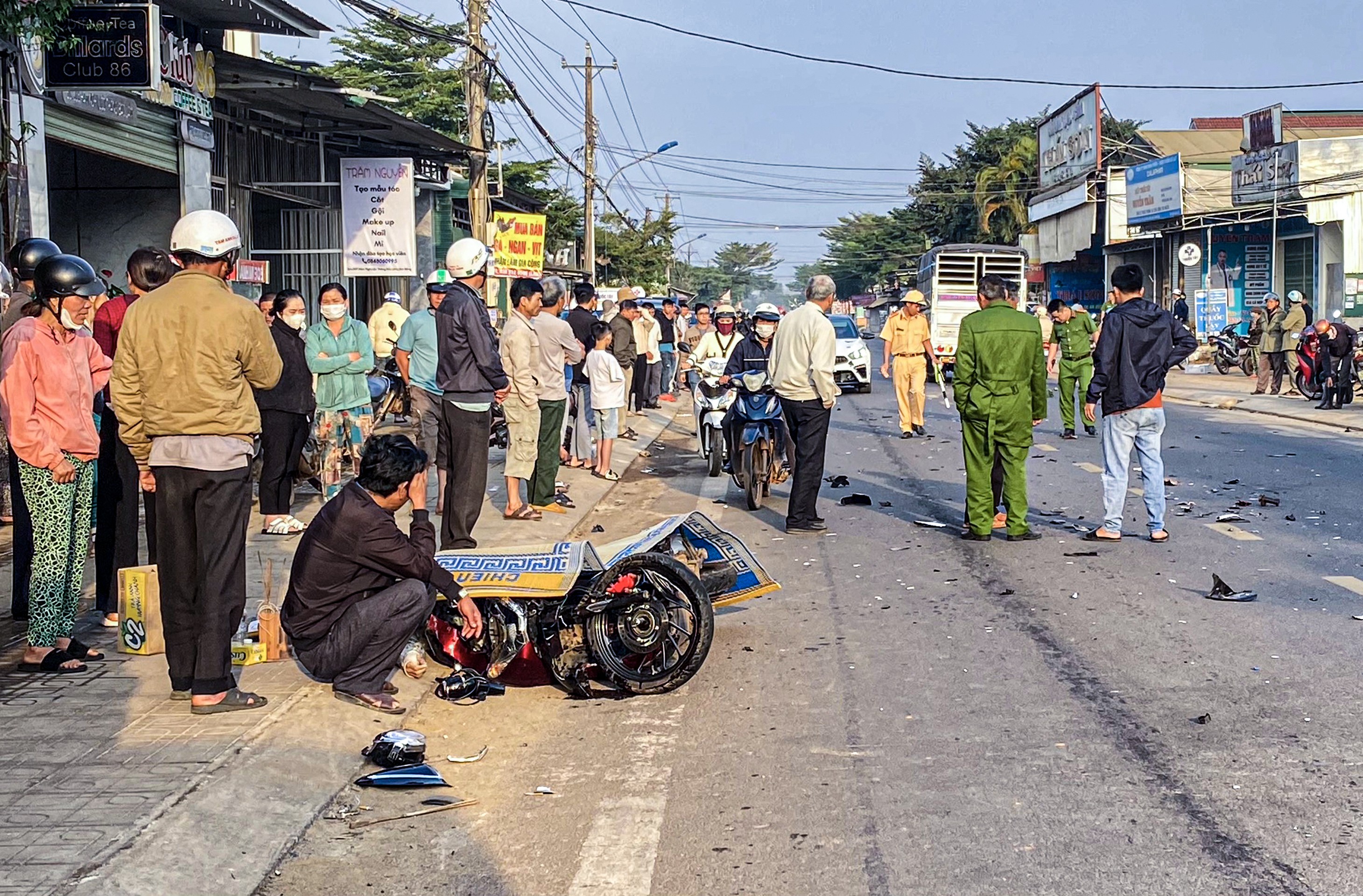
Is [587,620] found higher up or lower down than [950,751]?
higher up

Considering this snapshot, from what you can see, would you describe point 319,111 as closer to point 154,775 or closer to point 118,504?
point 118,504

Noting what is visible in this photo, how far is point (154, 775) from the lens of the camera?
17.0 feet

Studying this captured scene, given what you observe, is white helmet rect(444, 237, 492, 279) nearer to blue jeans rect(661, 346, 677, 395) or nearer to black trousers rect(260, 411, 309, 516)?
black trousers rect(260, 411, 309, 516)

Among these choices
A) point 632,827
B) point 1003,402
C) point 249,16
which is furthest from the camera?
point 249,16

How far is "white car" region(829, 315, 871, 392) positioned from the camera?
28406mm

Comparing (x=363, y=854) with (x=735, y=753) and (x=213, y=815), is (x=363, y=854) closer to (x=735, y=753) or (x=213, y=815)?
(x=213, y=815)

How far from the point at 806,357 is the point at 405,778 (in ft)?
21.4

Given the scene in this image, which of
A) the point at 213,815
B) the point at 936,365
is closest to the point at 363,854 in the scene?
the point at 213,815

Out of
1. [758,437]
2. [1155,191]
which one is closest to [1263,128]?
[1155,191]

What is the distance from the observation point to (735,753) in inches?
221

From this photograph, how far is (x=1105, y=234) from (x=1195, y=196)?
12.8 feet

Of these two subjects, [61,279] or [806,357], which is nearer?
[61,279]

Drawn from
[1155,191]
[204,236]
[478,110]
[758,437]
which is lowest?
[758,437]

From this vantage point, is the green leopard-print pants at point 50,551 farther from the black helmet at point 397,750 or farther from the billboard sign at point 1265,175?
the billboard sign at point 1265,175
